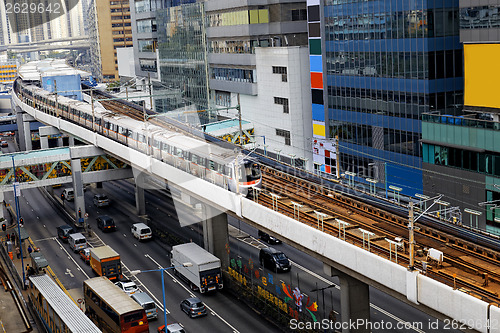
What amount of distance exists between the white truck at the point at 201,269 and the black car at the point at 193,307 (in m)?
2.83

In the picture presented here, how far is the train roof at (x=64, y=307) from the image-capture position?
37.7 meters

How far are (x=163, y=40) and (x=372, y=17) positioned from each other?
174 feet

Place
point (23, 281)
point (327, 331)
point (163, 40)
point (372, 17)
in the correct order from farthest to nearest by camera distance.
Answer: point (163, 40) < point (372, 17) < point (23, 281) < point (327, 331)

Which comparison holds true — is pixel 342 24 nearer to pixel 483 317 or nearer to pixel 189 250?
pixel 189 250

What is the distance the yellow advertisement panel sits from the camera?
1975 inches

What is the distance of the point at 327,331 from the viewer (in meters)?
42.7

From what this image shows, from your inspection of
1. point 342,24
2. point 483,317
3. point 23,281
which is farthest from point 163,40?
point 483,317

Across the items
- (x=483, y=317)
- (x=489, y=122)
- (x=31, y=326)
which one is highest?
(x=489, y=122)

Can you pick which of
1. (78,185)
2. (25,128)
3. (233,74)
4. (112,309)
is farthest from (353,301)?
(25,128)

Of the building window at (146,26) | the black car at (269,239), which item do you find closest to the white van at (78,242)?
the black car at (269,239)

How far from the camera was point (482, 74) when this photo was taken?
51500 millimetres

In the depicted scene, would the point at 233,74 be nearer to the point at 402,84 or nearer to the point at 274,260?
the point at 402,84

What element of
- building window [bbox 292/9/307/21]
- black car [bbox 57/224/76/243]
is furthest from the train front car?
building window [bbox 292/9/307/21]

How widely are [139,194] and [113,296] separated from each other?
3225 centimetres
